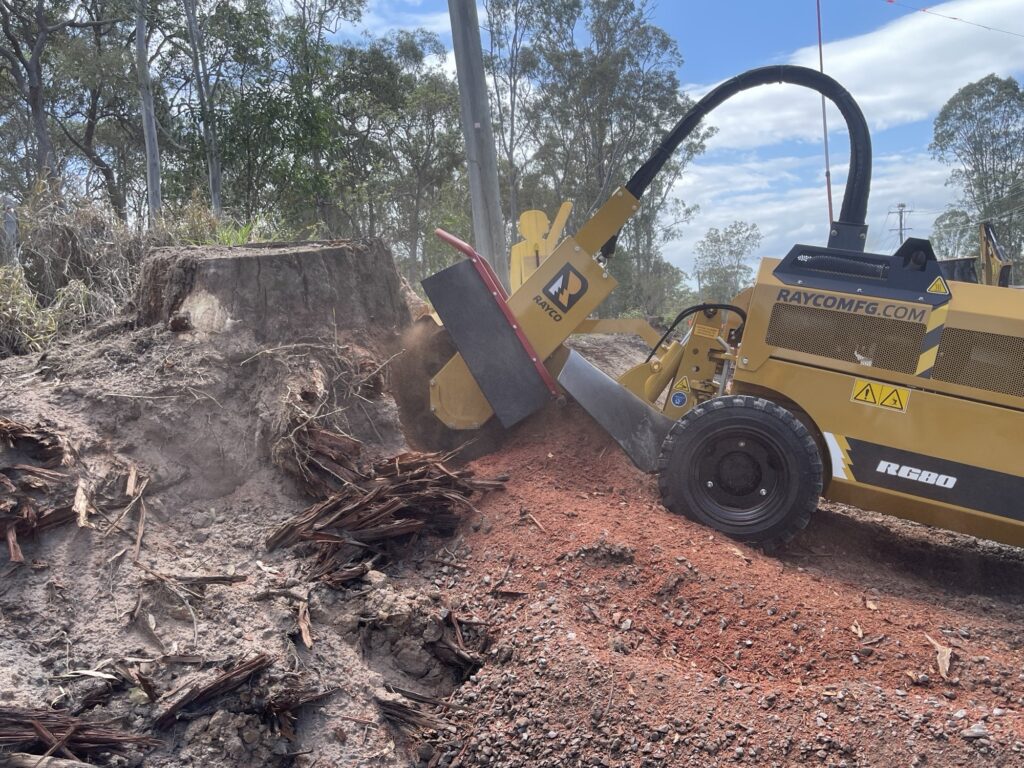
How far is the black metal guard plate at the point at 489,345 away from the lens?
17.5 feet

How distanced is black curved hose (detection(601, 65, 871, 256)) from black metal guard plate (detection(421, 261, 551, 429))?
1007 mm

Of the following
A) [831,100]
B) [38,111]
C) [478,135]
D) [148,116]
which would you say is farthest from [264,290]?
[38,111]

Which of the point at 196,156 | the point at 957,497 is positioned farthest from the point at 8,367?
the point at 196,156

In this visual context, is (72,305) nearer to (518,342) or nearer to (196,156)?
(518,342)

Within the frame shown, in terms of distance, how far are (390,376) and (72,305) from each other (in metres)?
2.84

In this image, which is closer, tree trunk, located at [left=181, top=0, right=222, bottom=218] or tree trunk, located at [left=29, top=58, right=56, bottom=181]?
tree trunk, located at [left=181, top=0, right=222, bottom=218]

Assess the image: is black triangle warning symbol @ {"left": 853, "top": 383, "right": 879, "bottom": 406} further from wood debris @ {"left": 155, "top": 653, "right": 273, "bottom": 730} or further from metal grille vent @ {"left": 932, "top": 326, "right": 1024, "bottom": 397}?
wood debris @ {"left": 155, "top": 653, "right": 273, "bottom": 730}

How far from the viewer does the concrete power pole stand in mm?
8531

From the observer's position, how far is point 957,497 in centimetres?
440

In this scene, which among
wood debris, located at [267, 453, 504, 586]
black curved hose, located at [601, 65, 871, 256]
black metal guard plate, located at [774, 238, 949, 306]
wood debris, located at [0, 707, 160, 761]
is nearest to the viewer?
wood debris, located at [0, 707, 160, 761]

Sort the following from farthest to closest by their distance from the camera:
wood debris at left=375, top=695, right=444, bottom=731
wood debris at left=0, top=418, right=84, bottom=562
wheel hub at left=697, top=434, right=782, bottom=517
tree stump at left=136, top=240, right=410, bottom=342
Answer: tree stump at left=136, top=240, right=410, bottom=342, wheel hub at left=697, top=434, right=782, bottom=517, wood debris at left=0, top=418, right=84, bottom=562, wood debris at left=375, top=695, right=444, bottom=731

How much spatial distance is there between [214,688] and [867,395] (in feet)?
12.0

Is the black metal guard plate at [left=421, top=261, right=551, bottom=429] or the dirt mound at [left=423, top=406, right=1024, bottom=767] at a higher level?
the black metal guard plate at [left=421, top=261, right=551, bottom=429]

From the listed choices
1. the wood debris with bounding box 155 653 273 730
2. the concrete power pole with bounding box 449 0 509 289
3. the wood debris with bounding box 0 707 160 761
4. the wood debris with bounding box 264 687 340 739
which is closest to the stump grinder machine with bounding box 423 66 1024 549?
the wood debris with bounding box 264 687 340 739
